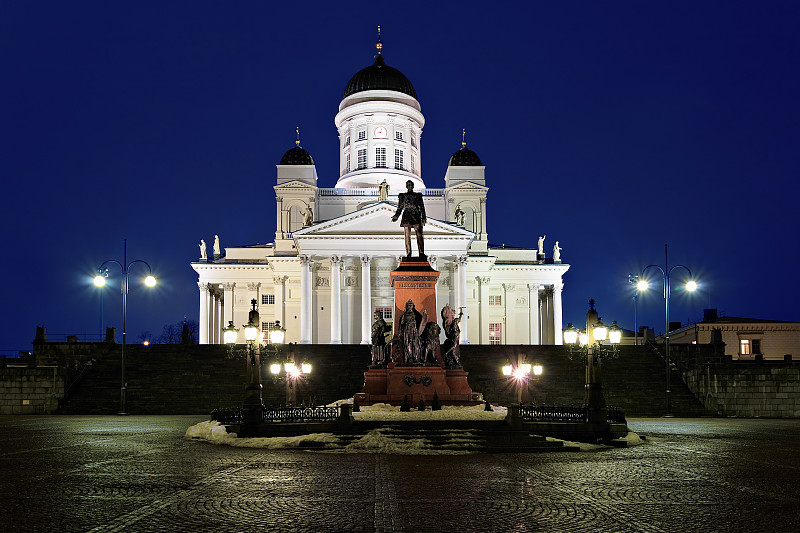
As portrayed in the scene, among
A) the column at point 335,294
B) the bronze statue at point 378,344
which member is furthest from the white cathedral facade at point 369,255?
the bronze statue at point 378,344

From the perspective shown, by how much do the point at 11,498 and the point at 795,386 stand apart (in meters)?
40.1

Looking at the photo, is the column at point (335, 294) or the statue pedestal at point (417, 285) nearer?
the statue pedestal at point (417, 285)

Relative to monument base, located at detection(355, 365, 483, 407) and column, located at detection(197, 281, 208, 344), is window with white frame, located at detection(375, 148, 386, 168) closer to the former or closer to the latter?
column, located at detection(197, 281, 208, 344)

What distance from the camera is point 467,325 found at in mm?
73688

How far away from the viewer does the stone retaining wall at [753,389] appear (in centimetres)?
4253

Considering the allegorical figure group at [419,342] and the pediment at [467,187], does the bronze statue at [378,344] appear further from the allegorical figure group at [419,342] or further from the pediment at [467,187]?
the pediment at [467,187]

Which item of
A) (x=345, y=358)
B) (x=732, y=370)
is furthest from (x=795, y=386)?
(x=345, y=358)

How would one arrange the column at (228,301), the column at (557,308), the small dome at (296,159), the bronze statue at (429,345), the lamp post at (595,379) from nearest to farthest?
the lamp post at (595,379), the bronze statue at (429,345), the column at (228,301), the column at (557,308), the small dome at (296,159)

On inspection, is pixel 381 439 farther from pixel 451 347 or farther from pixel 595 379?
pixel 595 379

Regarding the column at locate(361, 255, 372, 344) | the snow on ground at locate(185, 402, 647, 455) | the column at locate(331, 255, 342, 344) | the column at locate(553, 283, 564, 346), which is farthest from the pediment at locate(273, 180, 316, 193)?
the snow on ground at locate(185, 402, 647, 455)

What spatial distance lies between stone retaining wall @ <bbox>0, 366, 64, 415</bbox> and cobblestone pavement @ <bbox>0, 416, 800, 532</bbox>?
72.8 feet

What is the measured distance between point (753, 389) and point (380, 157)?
172 feet

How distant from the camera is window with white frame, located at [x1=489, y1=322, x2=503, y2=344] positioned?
77.2m

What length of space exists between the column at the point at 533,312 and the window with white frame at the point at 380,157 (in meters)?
20.9
